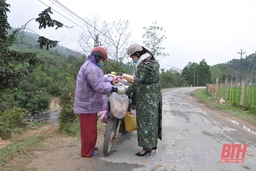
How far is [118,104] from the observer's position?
3.88 meters

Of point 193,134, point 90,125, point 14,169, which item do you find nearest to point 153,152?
point 90,125

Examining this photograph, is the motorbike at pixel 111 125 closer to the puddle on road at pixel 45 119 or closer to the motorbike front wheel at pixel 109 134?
the motorbike front wheel at pixel 109 134

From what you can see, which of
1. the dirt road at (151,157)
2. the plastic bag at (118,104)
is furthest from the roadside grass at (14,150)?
the plastic bag at (118,104)

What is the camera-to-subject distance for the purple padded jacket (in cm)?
363

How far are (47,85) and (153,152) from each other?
27972mm

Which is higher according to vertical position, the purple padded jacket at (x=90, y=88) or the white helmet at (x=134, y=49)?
the white helmet at (x=134, y=49)

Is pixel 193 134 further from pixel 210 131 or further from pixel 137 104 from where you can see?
pixel 137 104

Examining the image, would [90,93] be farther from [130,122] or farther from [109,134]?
[130,122]

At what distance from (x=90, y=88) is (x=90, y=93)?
0.08 meters

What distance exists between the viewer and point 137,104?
12.8ft

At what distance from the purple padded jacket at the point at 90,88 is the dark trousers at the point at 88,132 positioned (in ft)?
0.35

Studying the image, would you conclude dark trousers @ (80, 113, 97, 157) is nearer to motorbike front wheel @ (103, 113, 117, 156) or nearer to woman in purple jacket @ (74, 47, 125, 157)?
woman in purple jacket @ (74, 47, 125, 157)

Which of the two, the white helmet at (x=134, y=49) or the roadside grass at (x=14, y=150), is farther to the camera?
the white helmet at (x=134, y=49)

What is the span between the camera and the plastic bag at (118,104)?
3854 millimetres
